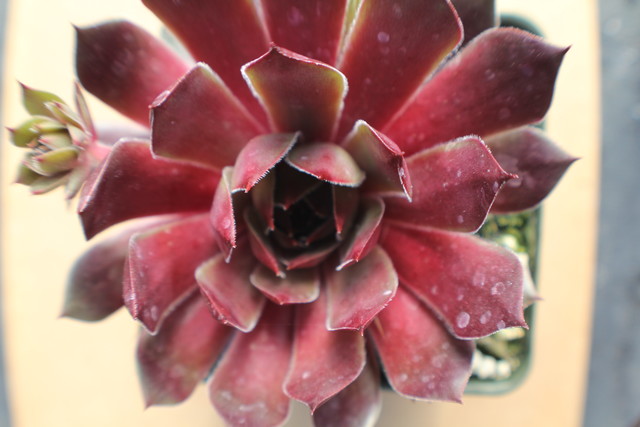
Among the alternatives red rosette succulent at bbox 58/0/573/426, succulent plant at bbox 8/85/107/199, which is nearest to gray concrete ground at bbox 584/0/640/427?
red rosette succulent at bbox 58/0/573/426

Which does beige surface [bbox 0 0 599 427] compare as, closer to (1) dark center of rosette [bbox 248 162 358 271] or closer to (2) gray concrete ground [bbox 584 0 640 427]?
(1) dark center of rosette [bbox 248 162 358 271]

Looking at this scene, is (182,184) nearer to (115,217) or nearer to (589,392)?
(115,217)

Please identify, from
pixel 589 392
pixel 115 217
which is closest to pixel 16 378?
pixel 115 217

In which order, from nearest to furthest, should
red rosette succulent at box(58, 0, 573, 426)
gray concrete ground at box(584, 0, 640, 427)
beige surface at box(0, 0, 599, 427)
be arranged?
1. red rosette succulent at box(58, 0, 573, 426)
2. beige surface at box(0, 0, 599, 427)
3. gray concrete ground at box(584, 0, 640, 427)

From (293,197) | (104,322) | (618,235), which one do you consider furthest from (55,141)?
(618,235)

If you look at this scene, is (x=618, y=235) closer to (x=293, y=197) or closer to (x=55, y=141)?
(x=293, y=197)

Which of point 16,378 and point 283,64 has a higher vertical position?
point 283,64
